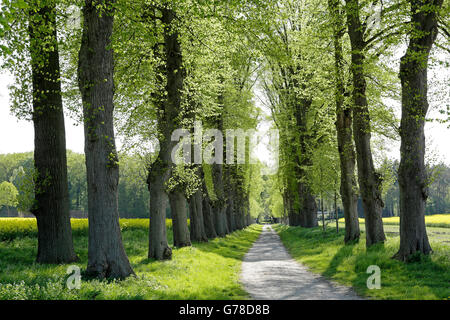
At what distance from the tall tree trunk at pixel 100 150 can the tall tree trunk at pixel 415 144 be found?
874cm

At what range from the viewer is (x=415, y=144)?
12.3 meters

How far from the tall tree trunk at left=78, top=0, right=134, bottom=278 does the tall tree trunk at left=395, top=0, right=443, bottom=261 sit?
8.74 meters

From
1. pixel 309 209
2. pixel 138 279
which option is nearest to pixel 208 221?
pixel 309 209

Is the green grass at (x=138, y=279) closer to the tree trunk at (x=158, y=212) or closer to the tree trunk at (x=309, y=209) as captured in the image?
the tree trunk at (x=158, y=212)

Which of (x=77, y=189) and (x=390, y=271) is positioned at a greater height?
(x=77, y=189)

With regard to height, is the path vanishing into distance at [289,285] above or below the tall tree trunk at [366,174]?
below

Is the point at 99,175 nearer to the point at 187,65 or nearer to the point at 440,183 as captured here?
the point at 187,65

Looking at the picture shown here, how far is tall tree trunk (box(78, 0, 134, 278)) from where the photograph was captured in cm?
945

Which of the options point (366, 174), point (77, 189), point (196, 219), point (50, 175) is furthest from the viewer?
point (77, 189)

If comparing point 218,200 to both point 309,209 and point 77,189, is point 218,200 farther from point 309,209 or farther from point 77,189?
point 77,189

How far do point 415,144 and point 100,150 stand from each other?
31.9ft

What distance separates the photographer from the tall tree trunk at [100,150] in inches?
372

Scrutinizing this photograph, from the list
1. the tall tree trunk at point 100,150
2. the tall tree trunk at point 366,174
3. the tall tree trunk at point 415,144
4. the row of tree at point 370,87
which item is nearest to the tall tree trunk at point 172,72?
the row of tree at point 370,87

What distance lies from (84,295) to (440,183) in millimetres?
125500
